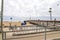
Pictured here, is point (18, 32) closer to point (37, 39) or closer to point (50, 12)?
point (37, 39)

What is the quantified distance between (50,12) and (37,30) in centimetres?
1538

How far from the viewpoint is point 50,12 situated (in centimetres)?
2864

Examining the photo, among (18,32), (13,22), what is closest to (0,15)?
(18,32)

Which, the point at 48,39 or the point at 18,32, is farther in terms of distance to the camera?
the point at 18,32

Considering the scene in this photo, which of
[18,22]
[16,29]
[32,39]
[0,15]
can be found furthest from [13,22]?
[0,15]

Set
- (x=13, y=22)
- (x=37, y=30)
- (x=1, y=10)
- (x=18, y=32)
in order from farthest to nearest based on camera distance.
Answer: (x=13, y=22) < (x=37, y=30) < (x=18, y=32) < (x=1, y=10)

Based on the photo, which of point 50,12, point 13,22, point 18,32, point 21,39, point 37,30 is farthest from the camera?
point 50,12

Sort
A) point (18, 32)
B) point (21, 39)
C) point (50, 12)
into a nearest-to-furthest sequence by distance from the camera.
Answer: point (21, 39) → point (18, 32) → point (50, 12)

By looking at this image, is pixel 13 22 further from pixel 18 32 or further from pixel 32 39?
pixel 32 39

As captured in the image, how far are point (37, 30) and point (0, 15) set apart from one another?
788 centimetres

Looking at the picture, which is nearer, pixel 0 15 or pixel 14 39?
pixel 0 15

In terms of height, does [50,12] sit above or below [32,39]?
above

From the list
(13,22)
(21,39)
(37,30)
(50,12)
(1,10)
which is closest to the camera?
(1,10)

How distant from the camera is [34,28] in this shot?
44.5 ft
